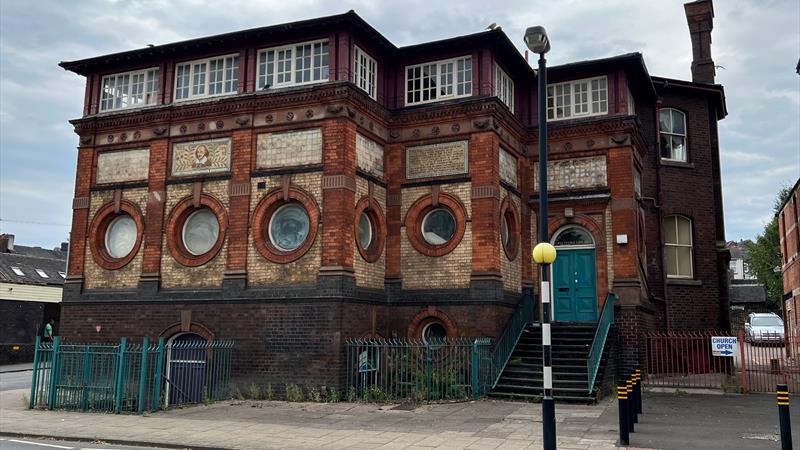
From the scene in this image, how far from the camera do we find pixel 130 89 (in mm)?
19719

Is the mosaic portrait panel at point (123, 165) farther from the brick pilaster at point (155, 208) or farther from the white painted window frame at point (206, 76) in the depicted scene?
the white painted window frame at point (206, 76)

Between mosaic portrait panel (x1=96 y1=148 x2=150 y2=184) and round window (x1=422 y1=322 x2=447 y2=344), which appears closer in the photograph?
round window (x1=422 y1=322 x2=447 y2=344)

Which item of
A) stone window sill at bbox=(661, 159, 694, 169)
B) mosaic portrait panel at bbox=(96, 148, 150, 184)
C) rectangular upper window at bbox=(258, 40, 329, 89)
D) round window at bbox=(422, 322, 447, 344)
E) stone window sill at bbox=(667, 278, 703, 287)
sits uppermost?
Answer: rectangular upper window at bbox=(258, 40, 329, 89)

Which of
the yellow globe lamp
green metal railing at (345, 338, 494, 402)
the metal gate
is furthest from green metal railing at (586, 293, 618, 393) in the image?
the metal gate

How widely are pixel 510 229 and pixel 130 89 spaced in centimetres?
1145

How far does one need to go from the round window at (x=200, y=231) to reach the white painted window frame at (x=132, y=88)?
3.53 meters

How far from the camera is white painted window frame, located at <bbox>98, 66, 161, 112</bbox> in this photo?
1933cm

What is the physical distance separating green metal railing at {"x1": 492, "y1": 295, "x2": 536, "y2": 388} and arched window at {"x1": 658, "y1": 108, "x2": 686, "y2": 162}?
799 cm

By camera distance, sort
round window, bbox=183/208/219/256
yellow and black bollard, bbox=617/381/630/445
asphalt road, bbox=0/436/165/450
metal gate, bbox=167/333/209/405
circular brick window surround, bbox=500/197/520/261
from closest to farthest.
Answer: yellow and black bollard, bbox=617/381/630/445 → asphalt road, bbox=0/436/165/450 → metal gate, bbox=167/333/209/405 → round window, bbox=183/208/219/256 → circular brick window surround, bbox=500/197/520/261

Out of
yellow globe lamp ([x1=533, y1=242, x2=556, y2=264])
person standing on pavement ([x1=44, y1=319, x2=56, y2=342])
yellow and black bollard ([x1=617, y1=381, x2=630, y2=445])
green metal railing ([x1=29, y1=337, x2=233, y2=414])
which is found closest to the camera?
yellow globe lamp ([x1=533, y1=242, x2=556, y2=264])

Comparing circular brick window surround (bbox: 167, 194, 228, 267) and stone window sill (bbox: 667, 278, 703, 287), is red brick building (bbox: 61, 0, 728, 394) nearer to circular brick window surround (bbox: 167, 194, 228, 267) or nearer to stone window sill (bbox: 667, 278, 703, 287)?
circular brick window surround (bbox: 167, 194, 228, 267)

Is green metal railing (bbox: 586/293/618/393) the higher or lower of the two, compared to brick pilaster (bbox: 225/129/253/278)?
lower

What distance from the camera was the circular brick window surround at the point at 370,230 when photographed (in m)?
17.4

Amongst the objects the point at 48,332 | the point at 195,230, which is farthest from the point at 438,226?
the point at 48,332
